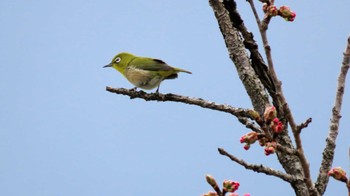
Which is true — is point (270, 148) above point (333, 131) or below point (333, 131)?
below

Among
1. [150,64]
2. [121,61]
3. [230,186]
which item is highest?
[121,61]

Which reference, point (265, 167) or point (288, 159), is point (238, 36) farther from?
point (265, 167)

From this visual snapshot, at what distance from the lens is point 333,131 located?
9.98 ft

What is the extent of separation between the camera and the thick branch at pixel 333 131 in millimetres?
2805

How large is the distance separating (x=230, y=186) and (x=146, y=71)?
683cm

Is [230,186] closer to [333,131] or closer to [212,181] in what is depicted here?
[212,181]

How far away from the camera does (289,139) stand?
13.1 ft

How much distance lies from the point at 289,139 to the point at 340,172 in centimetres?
168

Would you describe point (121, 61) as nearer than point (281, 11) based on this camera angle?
No

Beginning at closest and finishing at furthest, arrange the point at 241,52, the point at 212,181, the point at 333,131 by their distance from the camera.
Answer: the point at 212,181 → the point at 333,131 → the point at 241,52

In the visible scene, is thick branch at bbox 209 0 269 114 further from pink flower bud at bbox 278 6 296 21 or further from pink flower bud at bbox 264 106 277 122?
pink flower bud at bbox 264 106 277 122

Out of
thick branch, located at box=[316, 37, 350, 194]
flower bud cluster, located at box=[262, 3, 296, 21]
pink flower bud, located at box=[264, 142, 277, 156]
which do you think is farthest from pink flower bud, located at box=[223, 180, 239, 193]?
flower bud cluster, located at box=[262, 3, 296, 21]

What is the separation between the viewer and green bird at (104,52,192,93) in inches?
357

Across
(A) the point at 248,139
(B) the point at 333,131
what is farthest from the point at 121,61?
(A) the point at 248,139
